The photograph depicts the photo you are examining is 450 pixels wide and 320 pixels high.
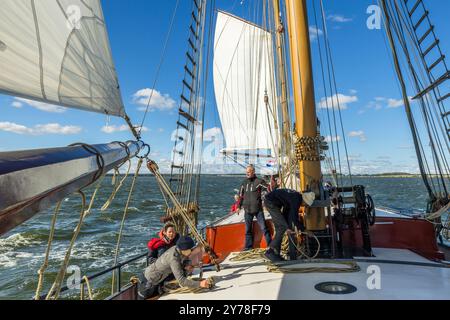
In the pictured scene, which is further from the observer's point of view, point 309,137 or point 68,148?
point 309,137

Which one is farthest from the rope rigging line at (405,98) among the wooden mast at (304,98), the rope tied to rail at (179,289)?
the rope tied to rail at (179,289)

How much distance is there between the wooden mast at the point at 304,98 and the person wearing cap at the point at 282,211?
241mm

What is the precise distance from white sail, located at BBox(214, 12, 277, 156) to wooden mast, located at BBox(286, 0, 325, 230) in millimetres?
22340

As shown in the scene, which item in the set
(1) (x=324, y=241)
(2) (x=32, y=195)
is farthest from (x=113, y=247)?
(2) (x=32, y=195)

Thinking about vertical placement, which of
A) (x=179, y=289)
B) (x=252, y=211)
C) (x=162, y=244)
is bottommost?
(x=179, y=289)

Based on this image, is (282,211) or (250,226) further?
(250,226)

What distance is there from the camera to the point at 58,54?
2062 mm

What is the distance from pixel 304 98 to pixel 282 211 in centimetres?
178

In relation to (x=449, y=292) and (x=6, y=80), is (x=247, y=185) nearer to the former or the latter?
(x=449, y=292)

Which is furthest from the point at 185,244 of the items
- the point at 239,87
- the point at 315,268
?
the point at 239,87

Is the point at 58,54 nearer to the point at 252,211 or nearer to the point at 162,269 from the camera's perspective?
the point at 162,269

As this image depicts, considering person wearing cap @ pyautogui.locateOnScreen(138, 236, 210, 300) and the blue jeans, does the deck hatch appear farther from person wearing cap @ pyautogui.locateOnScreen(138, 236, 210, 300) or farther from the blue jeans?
the blue jeans
